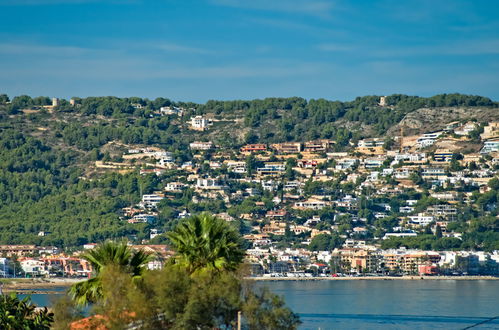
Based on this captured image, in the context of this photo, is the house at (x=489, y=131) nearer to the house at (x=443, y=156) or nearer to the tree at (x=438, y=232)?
the house at (x=443, y=156)

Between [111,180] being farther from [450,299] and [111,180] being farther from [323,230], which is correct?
[450,299]

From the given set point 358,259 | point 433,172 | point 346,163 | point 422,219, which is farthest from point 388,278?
point 346,163

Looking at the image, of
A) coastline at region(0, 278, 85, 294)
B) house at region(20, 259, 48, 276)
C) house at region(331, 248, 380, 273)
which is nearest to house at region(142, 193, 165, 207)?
house at region(331, 248, 380, 273)

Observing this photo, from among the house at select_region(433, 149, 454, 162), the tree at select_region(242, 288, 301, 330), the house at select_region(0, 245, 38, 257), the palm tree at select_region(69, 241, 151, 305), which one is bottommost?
the house at select_region(0, 245, 38, 257)

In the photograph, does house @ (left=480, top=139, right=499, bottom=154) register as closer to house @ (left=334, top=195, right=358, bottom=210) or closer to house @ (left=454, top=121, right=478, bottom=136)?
house @ (left=454, top=121, right=478, bottom=136)

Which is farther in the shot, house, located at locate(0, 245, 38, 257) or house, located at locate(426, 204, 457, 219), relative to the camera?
house, located at locate(426, 204, 457, 219)

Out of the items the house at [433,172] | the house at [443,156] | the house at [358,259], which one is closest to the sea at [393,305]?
the house at [358,259]

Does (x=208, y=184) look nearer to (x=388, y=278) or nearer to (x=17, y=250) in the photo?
(x=17, y=250)

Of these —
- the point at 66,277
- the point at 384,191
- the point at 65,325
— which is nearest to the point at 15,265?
the point at 66,277
